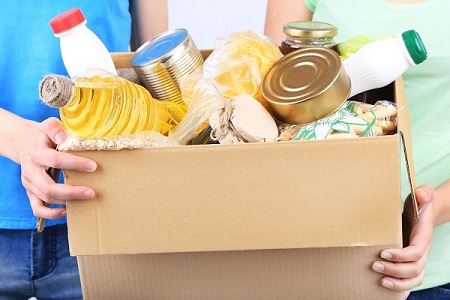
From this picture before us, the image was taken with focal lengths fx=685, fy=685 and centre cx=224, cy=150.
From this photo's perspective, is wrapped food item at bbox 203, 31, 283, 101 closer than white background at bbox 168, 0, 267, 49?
Yes

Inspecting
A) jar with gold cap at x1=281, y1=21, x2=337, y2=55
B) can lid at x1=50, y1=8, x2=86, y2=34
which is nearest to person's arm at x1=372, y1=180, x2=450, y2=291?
jar with gold cap at x1=281, y1=21, x2=337, y2=55

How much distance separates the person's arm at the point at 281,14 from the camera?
3.59 ft

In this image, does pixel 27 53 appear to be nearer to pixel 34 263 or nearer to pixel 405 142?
pixel 34 263

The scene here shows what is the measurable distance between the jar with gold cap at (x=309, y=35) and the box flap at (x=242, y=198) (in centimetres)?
21

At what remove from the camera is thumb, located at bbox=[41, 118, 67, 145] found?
726 mm

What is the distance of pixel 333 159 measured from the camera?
0.67 m

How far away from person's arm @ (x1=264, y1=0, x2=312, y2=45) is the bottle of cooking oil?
0.42 m

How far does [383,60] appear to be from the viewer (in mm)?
771

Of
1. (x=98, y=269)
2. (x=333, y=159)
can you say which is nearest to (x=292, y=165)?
(x=333, y=159)

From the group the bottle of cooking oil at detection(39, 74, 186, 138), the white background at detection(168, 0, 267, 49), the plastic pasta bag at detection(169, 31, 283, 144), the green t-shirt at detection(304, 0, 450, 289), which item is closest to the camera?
the bottle of cooking oil at detection(39, 74, 186, 138)

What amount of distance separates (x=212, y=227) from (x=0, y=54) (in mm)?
487

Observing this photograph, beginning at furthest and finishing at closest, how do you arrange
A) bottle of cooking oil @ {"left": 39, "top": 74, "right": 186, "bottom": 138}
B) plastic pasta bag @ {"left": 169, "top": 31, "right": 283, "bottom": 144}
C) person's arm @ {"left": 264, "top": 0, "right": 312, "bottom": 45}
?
person's arm @ {"left": 264, "top": 0, "right": 312, "bottom": 45}
plastic pasta bag @ {"left": 169, "top": 31, "right": 283, "bottom": 144}
bottle of cooking oil @ {"left": 39, "top": 74, "right": 186, "bottom": 138}

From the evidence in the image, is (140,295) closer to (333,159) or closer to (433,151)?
(333,159)

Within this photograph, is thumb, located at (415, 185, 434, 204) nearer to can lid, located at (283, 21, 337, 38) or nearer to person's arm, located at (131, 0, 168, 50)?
can lid, located at (283, 21, 337, 38)
